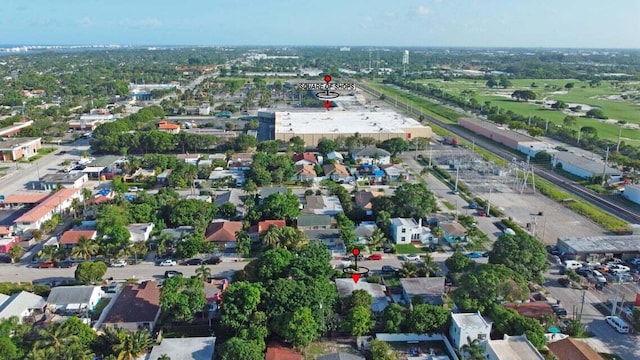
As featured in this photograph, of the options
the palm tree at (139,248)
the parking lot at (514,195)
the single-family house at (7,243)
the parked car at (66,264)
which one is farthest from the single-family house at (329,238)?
the single-family house at (7,243)

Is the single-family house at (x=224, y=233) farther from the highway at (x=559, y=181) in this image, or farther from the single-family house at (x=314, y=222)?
the highway at (x=559, y=181)

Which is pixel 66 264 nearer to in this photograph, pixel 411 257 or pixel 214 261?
pixel 214 261

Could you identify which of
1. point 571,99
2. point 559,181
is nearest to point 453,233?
point 559,181

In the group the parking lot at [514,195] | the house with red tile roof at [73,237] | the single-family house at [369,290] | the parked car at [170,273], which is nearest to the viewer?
the single-family house at [369,290]

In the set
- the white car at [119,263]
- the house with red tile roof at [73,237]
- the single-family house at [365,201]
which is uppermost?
the single-family house at [365,201]

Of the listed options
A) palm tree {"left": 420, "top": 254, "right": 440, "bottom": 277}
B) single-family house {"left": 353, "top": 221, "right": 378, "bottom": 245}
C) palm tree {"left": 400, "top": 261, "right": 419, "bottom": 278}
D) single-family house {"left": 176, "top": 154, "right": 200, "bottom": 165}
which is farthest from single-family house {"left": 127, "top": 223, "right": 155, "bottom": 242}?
single-family house {"left": 176, "top": 154, "right": 200, "bottom": 165}

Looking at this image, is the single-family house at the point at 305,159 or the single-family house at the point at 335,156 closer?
the single-family house at the point at 305,159

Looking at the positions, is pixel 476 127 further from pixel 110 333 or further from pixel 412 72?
pixel 412 72

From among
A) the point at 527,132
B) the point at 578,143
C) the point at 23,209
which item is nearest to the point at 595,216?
the point at 578,143
